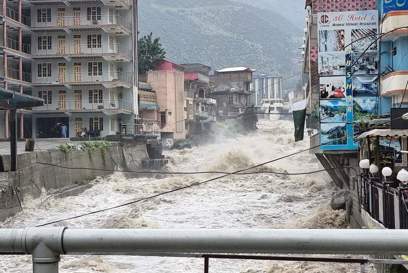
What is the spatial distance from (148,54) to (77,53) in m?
15.7

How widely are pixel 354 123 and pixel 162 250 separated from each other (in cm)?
1925

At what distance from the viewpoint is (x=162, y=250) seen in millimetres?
1928

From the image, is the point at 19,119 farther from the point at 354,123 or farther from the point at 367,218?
the point at 367,218

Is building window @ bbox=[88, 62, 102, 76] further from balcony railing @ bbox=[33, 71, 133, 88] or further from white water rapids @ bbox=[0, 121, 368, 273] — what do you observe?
white water rapids @ bbox=[0, 121, 368, 273]

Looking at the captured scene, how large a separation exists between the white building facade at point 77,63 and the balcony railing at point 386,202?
3656cm

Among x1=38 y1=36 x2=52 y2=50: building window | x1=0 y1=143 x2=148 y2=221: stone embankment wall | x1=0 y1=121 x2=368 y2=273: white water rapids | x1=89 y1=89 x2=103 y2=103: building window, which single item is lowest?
x1=0 y1=121 x2=368 y2=273: white water rapids

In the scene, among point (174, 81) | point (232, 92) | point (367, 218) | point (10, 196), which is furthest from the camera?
point (232, 92)

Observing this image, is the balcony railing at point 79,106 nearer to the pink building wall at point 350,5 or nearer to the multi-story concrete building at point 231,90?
the pink building wall at point 350,5

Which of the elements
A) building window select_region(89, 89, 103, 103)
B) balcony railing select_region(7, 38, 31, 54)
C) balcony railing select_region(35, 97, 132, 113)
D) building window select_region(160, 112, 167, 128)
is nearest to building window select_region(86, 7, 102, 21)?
balcony railing select_region(7, 38, 31, 54)

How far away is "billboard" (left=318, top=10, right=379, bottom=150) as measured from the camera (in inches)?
800

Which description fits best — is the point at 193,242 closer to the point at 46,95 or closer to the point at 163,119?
the point at 46,95

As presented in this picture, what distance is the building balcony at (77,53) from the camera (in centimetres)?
4834

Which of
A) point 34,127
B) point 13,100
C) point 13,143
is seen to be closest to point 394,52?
point 13,143

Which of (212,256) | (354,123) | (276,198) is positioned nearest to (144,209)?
(276,198)
